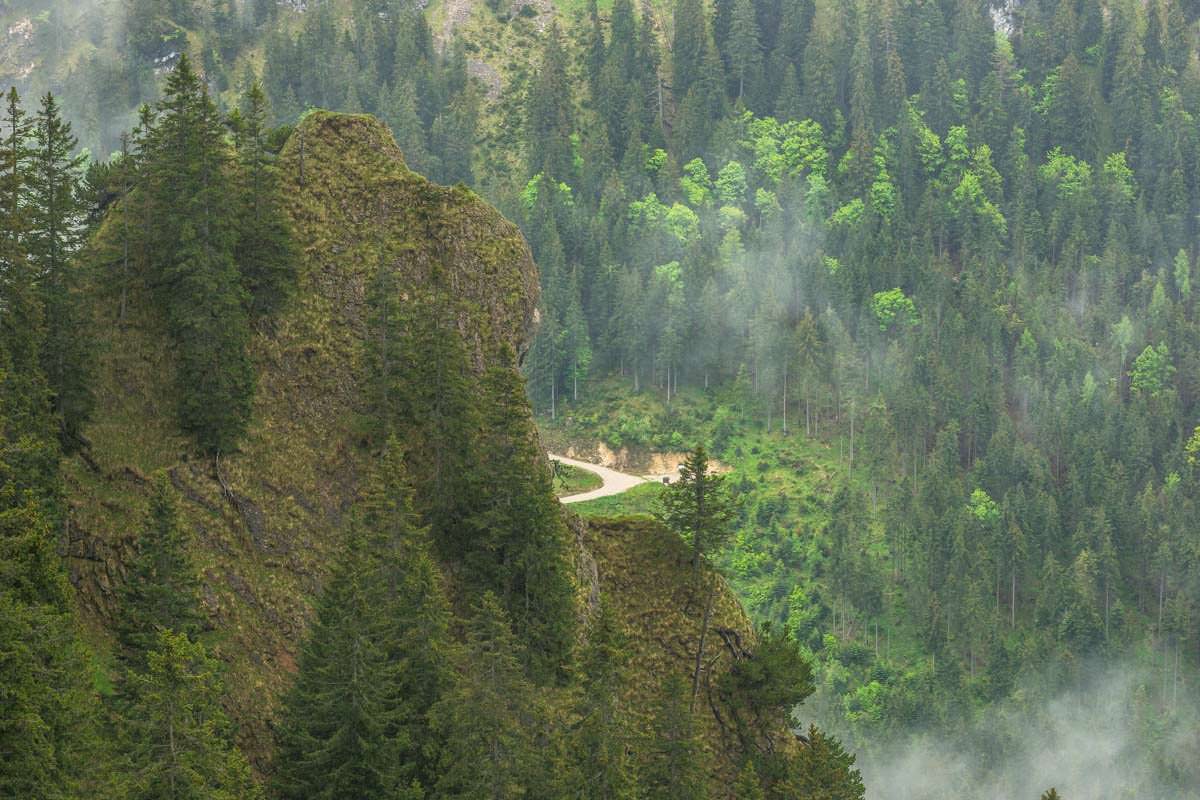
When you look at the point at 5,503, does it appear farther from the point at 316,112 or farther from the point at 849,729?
the point at 849,729

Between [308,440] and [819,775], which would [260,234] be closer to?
[308,440]

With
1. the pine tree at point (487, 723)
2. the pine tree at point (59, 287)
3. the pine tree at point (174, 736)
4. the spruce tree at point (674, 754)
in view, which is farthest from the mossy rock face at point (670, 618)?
the pine tree at point (174, 736)

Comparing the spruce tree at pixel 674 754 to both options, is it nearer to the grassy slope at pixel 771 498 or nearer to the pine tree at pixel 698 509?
the pine tree at pixel 698 509

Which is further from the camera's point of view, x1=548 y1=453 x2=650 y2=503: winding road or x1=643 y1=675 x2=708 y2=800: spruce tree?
x1=548 y1=453 x2=650 y2=503: winding road

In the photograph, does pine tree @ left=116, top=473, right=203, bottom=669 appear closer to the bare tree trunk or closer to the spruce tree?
the spruce tree

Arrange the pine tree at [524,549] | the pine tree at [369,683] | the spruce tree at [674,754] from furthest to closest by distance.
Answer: the pine tree at [524,549], the spruce tree at [674,754], the pine tree at [369,683]

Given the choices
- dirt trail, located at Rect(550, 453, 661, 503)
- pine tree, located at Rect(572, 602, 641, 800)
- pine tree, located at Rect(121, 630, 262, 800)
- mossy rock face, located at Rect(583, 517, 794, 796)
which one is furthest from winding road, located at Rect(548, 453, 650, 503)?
pine tree, located at Rect(121, 630, 262, 800)
